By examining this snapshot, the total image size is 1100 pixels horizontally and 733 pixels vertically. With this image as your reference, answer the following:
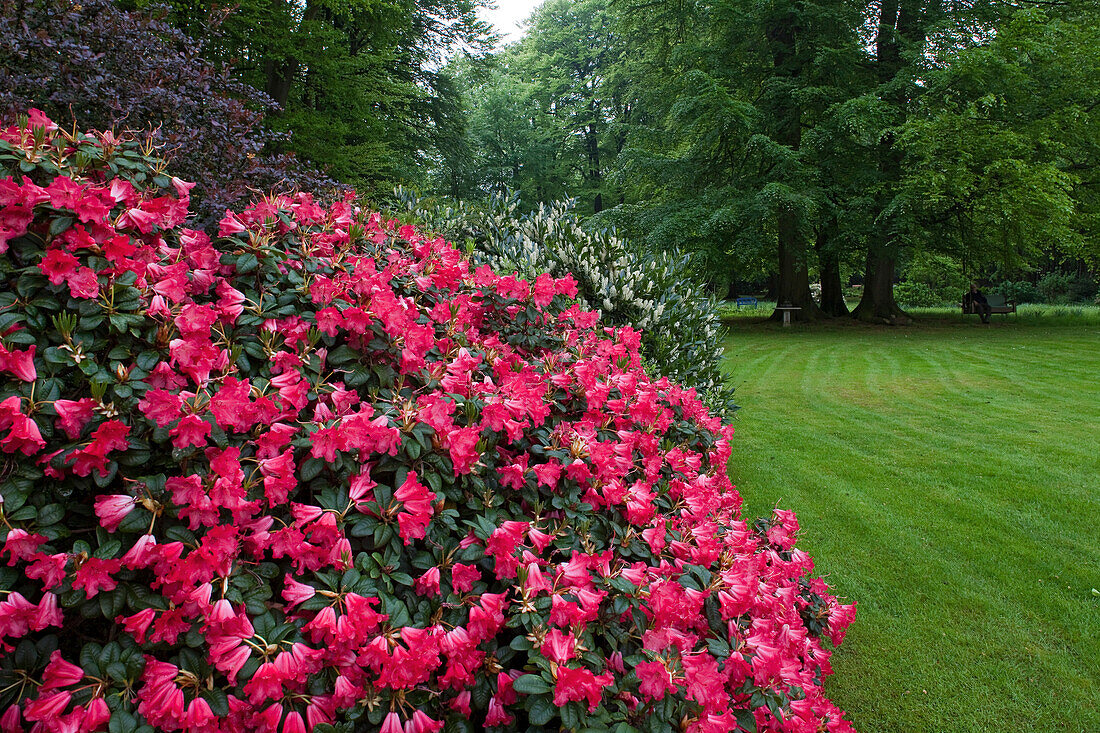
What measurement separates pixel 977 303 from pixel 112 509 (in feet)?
70.7

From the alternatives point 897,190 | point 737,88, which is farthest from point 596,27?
point 897,190

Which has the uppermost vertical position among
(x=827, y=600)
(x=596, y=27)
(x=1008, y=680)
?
(x=596, y=27)

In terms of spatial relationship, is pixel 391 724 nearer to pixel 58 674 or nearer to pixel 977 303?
pixel 58 674

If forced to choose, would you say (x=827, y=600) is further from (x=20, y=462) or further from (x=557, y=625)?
(x=20, y=462)

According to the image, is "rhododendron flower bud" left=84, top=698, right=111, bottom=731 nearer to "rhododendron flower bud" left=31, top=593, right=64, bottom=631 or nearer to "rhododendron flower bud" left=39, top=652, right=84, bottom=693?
"rhododendron flower bud" left=39, top=652, right=84, bottom=693

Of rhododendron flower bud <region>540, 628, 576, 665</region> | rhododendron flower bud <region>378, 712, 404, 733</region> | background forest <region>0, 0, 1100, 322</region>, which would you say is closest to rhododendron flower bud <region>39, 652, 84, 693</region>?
rhododendron flower bud <region>378, 712, 404, 733</region>

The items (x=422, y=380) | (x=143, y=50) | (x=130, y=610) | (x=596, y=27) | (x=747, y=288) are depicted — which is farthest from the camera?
(x=747, y=288)

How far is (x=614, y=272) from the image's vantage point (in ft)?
12.7

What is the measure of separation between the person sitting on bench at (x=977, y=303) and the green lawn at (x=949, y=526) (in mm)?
9026

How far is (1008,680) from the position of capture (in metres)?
2.55

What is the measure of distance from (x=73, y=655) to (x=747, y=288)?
1620 inches

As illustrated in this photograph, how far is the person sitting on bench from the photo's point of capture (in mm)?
17141

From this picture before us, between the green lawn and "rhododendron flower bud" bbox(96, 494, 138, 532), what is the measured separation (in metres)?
2.59

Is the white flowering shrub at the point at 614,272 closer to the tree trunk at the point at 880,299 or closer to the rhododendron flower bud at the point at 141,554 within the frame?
the rhododendron flower bud at the point at 141,554
